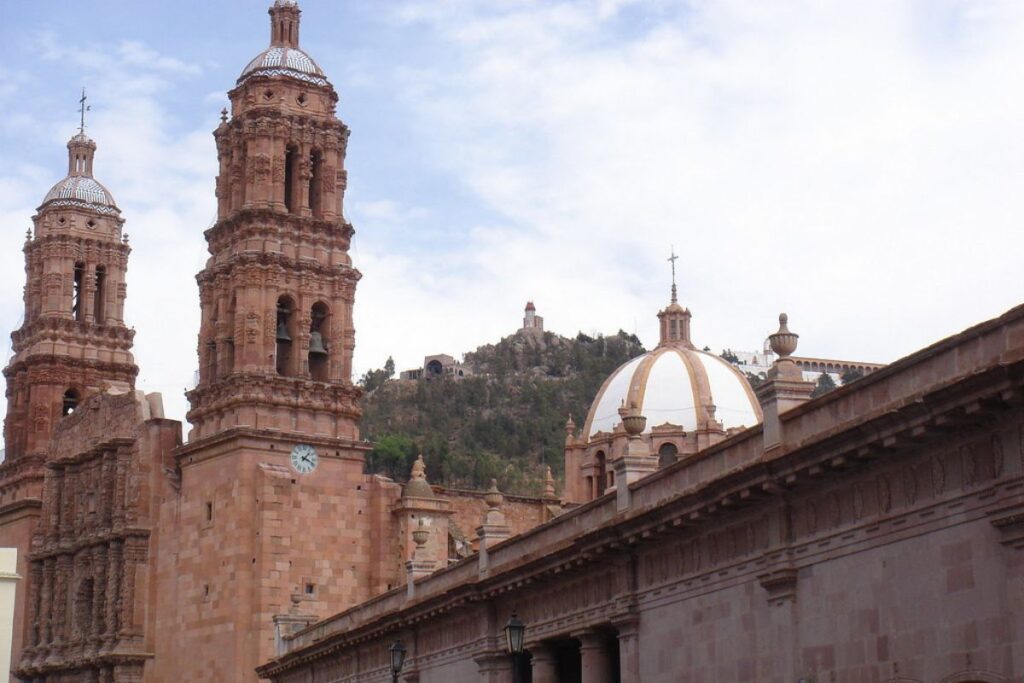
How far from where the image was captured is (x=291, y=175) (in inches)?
2427

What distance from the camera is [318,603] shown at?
56219 millimetres

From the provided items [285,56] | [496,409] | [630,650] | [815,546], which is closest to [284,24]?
[285,56]

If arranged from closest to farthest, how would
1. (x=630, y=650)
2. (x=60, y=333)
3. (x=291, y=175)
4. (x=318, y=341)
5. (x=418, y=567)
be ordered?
(x=630, y=650), (x=418, y=567), (x=318, y=341), (x=291, y=175), (x=60, y=333)

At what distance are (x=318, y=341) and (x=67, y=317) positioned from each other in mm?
20339

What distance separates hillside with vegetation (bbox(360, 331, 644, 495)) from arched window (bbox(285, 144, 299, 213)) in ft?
249

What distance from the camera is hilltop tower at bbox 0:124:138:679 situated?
245 ft

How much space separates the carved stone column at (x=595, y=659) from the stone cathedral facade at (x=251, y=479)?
20532mm

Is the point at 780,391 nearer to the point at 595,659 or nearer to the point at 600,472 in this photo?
the point at 595,659

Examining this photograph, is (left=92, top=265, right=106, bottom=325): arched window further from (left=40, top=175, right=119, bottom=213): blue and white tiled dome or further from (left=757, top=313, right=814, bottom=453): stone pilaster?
(left=757, top=313, right=814, bottom=453): stone pilaster

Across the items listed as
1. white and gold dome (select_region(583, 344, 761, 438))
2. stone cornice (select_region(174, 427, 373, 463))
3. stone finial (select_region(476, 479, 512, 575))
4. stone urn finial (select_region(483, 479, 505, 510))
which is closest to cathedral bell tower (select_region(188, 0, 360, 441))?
stone cornice (select_region(174, 427, 373, 463))

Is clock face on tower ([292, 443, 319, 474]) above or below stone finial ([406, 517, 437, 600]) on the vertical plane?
above

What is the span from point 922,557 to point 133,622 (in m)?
45.3

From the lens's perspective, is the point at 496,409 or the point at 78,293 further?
the point at 496,409

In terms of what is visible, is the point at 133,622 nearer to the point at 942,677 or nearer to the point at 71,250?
the point at 71,250
